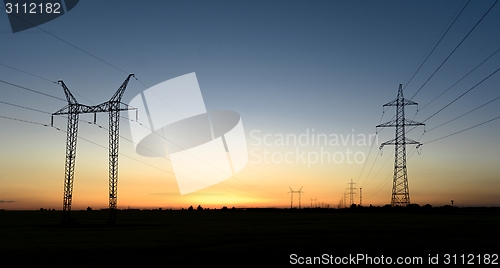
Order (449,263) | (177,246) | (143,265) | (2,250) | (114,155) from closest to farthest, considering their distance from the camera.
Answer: (143,265) < (449,263) < (2,250) < (177,246) < (114,155)

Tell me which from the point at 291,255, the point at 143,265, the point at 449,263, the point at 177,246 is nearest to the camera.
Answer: the point at 143,265

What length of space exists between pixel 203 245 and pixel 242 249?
4583 millimetres

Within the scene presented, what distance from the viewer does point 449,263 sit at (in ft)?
93.1

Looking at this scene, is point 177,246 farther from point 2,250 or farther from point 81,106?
point 81,106

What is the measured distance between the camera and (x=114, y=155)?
7100 cm

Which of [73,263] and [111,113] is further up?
[111,113]

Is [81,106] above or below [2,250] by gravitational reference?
above

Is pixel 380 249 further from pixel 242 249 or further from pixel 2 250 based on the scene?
pixel 2 250

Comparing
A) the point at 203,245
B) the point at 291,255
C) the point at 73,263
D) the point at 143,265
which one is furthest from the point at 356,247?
the point at 73,263

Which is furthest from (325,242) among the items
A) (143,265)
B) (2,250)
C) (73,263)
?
(2,250)

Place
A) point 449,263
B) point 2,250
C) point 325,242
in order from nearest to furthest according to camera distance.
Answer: point 449,263, point 2,250, point 325,242

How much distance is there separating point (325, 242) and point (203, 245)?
1068 cm

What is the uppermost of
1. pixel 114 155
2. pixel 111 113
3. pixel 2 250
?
pixel 111 113

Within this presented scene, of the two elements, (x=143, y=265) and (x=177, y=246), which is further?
(x=177, y=246)
